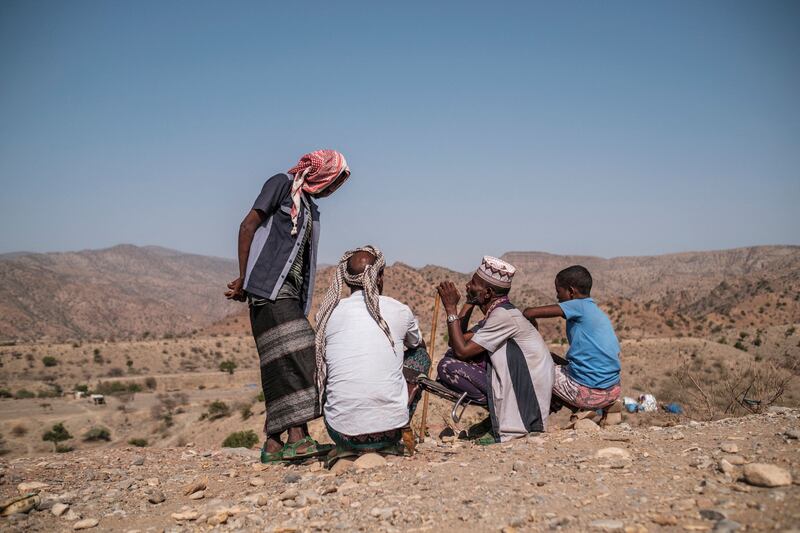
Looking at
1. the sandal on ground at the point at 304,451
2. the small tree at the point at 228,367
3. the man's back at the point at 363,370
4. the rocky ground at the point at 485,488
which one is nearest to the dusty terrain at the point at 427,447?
the rocky ground at the point at 485,488

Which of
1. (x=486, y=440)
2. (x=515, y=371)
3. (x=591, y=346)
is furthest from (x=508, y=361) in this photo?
(x=591, y=346)

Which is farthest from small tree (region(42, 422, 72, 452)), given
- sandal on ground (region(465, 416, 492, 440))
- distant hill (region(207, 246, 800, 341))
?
sandal on ground (region(465, 416, 492, 440))

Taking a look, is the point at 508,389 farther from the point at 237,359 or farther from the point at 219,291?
the point at 219,291

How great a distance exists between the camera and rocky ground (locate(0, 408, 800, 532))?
9.57 ft

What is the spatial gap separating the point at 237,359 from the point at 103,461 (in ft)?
124

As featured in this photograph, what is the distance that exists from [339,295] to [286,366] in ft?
2.21

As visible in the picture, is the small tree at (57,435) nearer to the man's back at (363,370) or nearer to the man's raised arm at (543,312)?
the man's back at (363,370)

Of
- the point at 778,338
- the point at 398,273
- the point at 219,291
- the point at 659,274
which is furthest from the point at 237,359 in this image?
the point at 219,291

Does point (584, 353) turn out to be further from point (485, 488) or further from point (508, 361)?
point (485, 488)

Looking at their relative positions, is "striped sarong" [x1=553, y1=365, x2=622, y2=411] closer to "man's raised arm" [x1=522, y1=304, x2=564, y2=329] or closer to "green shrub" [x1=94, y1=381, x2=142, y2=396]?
"man's raised arm" [x1=522, y1=304, x2=564, y2=329]

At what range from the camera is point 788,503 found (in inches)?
108

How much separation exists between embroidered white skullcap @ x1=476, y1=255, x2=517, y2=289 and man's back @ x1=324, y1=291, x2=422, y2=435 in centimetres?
86

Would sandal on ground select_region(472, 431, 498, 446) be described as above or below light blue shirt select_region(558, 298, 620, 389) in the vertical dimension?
below

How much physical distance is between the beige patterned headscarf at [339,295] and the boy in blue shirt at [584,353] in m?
1.44
